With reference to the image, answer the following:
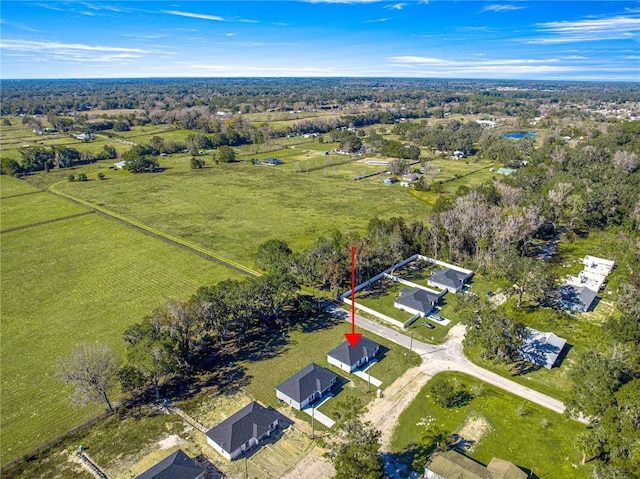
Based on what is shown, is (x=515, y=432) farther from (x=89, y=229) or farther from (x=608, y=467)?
(x=89, y=229)

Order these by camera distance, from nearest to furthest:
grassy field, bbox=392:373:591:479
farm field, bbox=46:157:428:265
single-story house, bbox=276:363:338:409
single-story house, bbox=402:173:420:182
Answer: grassy field, bbox=392:373:591:479 → single-story house, bbox=276:363:338:409 → farm field, bbox=46:157:428:265 → single-story house, bbox=402:173:420:182

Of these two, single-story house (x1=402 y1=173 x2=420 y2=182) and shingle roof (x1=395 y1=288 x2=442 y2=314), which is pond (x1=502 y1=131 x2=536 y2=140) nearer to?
single-story house (x1=402 y1=173 x2=420 y2=182)

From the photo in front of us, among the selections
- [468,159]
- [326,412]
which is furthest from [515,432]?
[468,159]

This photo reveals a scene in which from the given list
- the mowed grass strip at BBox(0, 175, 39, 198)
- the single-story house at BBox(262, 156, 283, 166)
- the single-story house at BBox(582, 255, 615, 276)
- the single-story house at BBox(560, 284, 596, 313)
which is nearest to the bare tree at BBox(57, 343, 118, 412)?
the single-story house at BBox(560, 284, 596, 313)

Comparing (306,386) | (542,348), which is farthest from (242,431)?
(542,348)

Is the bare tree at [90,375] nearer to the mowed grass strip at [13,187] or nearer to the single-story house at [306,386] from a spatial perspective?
the single-story house at [306,386]
